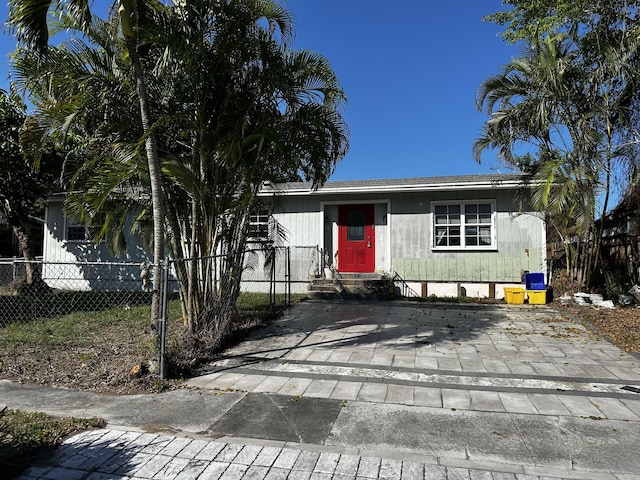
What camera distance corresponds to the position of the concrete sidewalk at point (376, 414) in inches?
113

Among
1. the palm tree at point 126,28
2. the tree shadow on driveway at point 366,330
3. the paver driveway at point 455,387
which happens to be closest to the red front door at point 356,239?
the tree shadow on driveway at point 366,330

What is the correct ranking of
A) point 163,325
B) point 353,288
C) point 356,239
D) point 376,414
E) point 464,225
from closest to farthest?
1. point 376,414
2. point 163,325
3. point 353,288
4. point 464,225
5. point 356,239

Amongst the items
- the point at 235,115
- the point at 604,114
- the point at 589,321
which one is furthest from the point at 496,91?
the point at 235,115

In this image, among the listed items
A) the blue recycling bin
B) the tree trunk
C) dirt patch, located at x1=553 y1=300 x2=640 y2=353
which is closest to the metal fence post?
the tree trunk

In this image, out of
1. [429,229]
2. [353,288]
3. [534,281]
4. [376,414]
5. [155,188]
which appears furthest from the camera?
[429,229]

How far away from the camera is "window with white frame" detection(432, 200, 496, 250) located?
11500 millimetres

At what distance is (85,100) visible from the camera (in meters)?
5.14

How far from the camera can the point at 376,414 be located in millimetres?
3750

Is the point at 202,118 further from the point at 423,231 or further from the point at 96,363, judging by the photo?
the point at 423,231

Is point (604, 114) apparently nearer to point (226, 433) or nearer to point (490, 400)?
point (490, 400)

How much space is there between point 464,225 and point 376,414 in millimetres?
A: 8957

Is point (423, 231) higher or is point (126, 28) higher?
point (126, 28)

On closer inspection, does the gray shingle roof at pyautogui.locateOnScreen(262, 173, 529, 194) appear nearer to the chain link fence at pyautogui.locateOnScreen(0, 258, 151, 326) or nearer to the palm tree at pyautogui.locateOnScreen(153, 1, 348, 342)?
the palm tree at pyautogui.locateOnScreen(153, 1, 348, 342)

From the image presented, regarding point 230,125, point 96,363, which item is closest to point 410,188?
point 230,125
